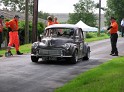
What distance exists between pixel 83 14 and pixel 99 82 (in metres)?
82.7

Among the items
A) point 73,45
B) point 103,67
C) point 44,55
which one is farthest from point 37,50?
point 103,67

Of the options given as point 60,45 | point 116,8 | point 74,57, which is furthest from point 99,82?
point 116,8

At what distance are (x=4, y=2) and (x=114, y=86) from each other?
102217mm

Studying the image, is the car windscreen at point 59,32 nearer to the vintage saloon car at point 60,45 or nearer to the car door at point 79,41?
the vintage saloon car at point 60,45

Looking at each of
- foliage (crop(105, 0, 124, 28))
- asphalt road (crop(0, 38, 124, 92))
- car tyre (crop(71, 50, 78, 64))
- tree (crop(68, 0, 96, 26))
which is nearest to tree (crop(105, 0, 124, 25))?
foliage (crop(105, 0, 124, 28))

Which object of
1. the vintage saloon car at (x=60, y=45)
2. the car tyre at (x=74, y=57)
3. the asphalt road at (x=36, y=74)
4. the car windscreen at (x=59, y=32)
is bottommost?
the asphalt road at (x=36, y=74)

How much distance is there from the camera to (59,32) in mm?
17109

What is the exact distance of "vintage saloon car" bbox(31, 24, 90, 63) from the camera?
1575cm

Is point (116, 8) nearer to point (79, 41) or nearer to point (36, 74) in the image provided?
point (79, 41)

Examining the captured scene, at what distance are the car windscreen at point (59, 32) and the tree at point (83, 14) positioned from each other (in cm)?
7458

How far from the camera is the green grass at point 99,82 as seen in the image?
9.68 meters

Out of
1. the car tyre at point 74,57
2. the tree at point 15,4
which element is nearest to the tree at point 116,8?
the tree at point 15,4

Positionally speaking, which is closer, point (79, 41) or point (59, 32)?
point (79, 41)

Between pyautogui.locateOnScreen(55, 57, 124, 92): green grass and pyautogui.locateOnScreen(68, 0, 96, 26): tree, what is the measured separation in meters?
79.1
